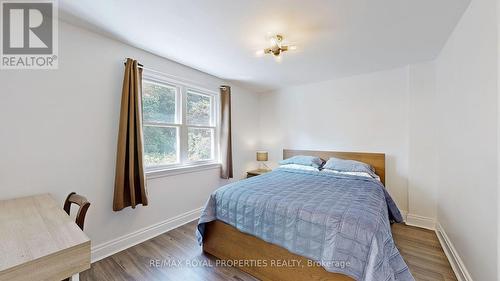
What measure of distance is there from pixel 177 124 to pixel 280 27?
1.94 metres

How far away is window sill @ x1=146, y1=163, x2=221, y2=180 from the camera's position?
102 inches

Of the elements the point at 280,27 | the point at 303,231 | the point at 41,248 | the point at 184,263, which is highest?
the point at 280,27

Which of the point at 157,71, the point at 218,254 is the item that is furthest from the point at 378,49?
the point at 218,254

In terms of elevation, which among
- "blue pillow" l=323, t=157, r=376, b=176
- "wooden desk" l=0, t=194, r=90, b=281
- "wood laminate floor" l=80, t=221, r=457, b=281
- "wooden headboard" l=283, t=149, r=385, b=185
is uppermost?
"wooden headboard" l=283, t=149, r=385, b=185

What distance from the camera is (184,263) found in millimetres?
2014

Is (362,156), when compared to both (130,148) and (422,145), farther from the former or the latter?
(130,148)

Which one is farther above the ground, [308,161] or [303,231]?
[308,161]

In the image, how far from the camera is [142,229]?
8.08 ft

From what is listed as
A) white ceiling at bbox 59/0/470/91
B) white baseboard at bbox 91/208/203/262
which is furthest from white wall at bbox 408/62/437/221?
white baseboard at bbox 91/208/203/262

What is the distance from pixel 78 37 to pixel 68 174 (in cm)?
136

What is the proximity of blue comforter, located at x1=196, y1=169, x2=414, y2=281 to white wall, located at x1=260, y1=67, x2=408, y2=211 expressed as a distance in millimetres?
1052

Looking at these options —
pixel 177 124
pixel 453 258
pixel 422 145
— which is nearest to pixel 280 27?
pixel 177 124

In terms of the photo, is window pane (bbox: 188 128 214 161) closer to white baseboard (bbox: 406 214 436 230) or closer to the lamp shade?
the lamp shade

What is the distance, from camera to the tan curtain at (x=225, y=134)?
3564 mm
